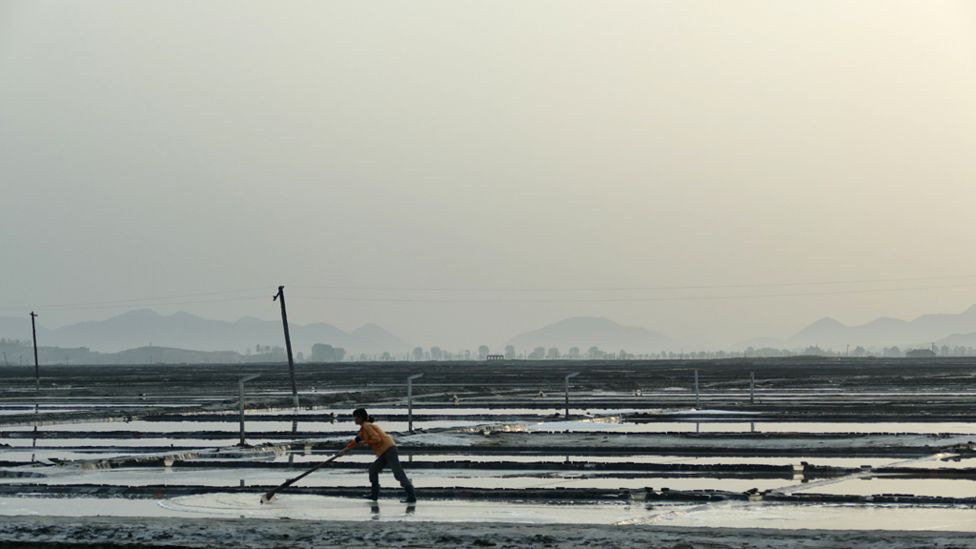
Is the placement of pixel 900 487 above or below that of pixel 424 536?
A: below

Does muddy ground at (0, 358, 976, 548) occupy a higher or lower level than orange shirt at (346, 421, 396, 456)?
lower

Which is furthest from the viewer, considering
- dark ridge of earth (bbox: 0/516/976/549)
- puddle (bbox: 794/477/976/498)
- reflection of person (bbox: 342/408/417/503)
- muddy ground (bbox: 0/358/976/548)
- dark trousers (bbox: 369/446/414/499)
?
puddle (bbox: 794/477/976/498)

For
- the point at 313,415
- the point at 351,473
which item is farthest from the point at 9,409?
the point at 351,473

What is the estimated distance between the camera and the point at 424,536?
49.3 feet

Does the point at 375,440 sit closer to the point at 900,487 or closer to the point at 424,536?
the point at 424,536

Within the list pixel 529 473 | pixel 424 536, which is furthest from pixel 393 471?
pixel 424 536

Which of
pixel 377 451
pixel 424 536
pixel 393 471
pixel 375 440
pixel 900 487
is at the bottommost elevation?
pixel 900 487

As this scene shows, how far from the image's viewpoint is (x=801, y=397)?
5431cm

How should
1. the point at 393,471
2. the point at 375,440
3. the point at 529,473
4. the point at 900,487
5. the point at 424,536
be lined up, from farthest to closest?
1. the point at 529,473
2. the point at 900,487
3. the point at 375,440
4. the point at 393,471
5. the point at 424,536

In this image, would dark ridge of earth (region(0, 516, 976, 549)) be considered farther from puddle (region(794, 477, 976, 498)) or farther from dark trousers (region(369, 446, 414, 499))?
puddle (region(794, 477, 976, 498))

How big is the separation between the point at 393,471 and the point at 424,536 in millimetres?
4499

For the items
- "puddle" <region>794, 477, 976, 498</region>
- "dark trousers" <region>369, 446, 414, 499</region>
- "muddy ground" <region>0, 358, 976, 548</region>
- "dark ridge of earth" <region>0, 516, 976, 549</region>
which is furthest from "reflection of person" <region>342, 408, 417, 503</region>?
"puddle" <region>794, 477, 976, 498</region>

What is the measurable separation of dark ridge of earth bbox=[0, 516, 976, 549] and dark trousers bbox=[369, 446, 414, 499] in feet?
8.52

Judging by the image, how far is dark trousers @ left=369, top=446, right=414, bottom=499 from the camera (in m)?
19.0
